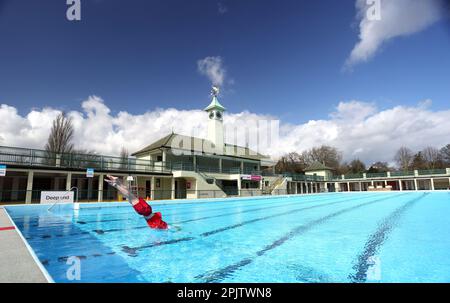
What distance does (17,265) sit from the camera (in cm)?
321

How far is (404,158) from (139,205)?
70.5 m

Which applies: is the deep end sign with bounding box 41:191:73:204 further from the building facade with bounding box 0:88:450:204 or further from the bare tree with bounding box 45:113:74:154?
the bare tree with bounding box 45:113:74:154

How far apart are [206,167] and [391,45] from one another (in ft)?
78.8

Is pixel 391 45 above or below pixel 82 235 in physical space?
above

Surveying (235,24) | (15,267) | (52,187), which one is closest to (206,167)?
(52,187)

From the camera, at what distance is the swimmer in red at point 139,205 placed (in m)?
7.10

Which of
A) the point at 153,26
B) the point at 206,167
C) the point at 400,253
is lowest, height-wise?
the point at 400,253

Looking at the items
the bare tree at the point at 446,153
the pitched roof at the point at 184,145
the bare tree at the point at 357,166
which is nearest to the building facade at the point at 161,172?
the pitched roof at the point at 184,145

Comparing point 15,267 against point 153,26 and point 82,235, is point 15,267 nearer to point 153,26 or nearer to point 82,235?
point 82,235

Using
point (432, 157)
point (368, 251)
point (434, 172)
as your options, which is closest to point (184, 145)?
point (368, 251)

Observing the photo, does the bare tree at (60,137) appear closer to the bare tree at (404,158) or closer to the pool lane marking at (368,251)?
the pool lane marking at (368,251)

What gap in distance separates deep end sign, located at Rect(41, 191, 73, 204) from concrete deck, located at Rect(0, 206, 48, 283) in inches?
437

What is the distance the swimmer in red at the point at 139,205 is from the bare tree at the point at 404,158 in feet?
224
